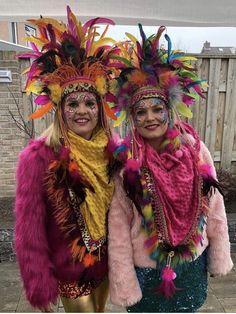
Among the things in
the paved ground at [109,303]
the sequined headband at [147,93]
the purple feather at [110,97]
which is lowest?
the paved ground at [109,303]

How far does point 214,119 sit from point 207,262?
9.64 feet

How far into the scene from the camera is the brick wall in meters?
4.34

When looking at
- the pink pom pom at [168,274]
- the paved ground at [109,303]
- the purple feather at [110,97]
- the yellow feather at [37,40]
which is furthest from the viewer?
the paved ground at [109,303]

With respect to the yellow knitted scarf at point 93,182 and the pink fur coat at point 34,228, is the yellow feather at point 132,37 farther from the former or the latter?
the pink fur coat at point 34,228

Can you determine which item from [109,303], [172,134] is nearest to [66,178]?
[172,134]

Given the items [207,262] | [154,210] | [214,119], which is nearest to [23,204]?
[154,210]

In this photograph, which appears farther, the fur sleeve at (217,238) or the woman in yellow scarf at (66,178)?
the fur sleeve at (217,238)

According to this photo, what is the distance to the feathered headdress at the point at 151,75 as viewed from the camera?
1898 millimetres

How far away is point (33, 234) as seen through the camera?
1817 millimetres

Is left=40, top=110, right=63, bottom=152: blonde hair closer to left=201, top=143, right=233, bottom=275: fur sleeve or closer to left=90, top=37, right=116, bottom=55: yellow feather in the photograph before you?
left=90, top=37, right=116, bottom=55: yellow feather

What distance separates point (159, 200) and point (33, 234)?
66cm

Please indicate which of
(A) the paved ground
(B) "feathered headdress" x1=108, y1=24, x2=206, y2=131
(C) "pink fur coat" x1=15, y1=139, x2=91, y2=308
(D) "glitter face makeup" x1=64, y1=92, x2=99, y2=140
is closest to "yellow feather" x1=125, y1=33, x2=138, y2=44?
(B) "feathered headdress" x1=108, y1=24, x2=206, y2=131

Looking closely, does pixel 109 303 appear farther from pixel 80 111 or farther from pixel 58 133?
pixel 80 111

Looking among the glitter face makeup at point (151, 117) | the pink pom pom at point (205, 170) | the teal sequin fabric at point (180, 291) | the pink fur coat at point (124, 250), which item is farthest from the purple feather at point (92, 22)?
the teal sequin fabric at point (180, 291)
